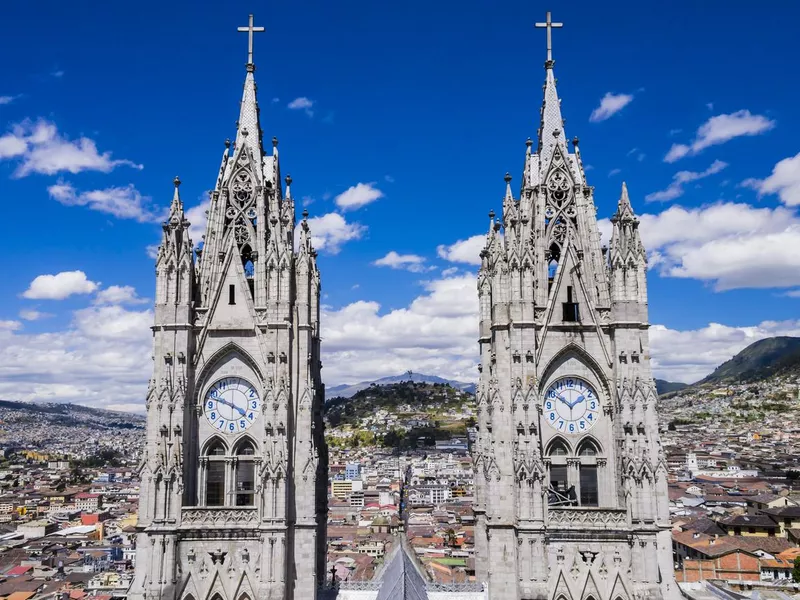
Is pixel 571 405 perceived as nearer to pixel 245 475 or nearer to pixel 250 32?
pixel 245 475

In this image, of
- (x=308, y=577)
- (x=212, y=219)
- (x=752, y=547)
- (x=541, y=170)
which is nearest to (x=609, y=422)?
(x=541, y=170)

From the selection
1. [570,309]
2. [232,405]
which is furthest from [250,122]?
[570,309]

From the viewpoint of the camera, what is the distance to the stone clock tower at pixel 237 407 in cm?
3081

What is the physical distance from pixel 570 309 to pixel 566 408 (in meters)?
4.33

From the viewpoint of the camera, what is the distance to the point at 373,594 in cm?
3325

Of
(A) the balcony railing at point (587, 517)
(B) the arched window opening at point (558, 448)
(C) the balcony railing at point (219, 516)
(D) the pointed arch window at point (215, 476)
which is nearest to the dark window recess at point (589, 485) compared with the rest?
(B) the arched window opening at point (558, 448)

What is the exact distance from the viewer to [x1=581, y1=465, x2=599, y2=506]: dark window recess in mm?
32406

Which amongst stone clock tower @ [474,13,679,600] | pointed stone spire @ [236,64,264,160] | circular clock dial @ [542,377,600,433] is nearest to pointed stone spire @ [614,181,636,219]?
stone clock tower @ [474,13,679,600]

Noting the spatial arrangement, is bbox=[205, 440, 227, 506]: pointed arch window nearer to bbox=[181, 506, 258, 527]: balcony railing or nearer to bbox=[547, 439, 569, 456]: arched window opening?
bbox=[181, 506, 258, 527]: balcony railing

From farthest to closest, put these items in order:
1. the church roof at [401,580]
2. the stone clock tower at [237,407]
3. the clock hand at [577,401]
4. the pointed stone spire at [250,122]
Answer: the pointed stone spire at [250,122]
the clock hand at [577,401]
the stone clock tower at [237,407]
the church roof at [401,580]

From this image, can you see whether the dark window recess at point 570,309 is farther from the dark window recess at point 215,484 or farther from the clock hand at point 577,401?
the dark window recess at point 215,484

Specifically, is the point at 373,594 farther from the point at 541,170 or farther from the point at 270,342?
the point at 541,170

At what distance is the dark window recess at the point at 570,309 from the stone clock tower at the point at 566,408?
0.14 feet

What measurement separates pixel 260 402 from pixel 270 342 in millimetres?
2509
